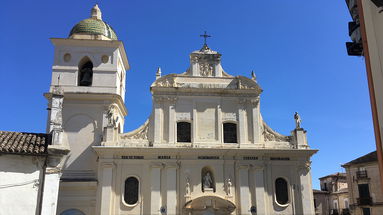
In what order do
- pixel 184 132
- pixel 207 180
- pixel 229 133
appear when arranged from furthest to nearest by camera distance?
pixel 229 133
pixel 184 132
pixel 207 180

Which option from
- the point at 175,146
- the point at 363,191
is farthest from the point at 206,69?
the point at 363,191

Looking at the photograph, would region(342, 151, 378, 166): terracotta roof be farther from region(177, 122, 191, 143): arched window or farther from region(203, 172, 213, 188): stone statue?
region(177, 122, 191, 143): arched window

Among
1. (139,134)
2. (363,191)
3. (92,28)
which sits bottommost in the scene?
(363,191)

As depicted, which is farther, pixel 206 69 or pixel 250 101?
pixel 206 69

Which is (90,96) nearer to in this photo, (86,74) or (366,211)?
(86,74)

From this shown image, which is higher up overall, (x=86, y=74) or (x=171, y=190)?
(x=86, y=74)

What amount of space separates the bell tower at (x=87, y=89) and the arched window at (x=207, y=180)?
521cm

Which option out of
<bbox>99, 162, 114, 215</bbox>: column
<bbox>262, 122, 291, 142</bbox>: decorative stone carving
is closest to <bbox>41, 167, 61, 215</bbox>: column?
<bbox>99, 162, 114, 215</bbox>: column

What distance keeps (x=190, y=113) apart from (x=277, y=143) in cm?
526

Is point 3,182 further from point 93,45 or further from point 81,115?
point 93,45

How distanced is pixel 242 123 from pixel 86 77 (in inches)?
377

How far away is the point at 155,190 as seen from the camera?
67.5 ft

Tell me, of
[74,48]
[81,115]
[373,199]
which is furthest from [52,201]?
[373,199]

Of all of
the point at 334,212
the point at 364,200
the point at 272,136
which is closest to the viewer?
the point at 272,136
